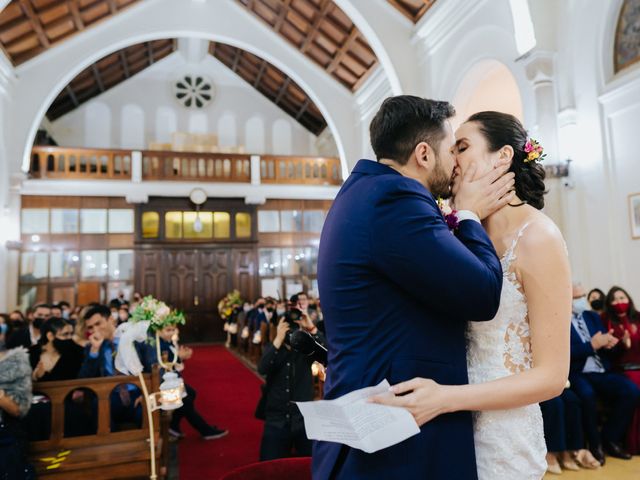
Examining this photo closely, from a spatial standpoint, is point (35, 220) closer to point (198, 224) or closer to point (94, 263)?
point (94, 263)

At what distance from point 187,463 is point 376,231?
436 cm

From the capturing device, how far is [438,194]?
135 cm

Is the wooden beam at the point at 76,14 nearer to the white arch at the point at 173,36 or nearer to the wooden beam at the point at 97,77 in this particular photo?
the white arch at the point at 173,36

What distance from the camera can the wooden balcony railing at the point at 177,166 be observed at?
521 inches

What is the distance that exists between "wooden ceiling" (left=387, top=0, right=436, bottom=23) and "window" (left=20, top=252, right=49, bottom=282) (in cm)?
1058

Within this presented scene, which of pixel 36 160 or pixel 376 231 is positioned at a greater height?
pixel 36 160

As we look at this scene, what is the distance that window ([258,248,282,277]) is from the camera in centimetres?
1501

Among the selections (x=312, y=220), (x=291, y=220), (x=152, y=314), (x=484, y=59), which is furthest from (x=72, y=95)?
(x=152, y=314)

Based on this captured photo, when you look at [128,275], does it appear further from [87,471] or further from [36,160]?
[87,471]

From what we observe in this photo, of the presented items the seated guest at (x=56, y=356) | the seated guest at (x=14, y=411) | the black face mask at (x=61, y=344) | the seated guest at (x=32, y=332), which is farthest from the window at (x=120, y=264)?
the seated guest at (x=14, y=411)

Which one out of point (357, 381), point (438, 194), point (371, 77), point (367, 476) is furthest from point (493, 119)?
point (371, 77)

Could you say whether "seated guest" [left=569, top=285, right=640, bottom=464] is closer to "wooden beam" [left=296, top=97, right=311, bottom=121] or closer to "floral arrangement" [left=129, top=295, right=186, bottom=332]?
"floral arrangement" [left=129, top=295, right=186, bottom=332]

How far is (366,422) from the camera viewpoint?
3.51ft

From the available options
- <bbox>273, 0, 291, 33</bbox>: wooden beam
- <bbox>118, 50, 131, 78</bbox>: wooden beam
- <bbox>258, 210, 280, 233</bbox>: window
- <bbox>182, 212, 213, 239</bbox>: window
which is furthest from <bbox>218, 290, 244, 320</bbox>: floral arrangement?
<bbox>118, 50, 131, 78</bbox>: wooden beam
